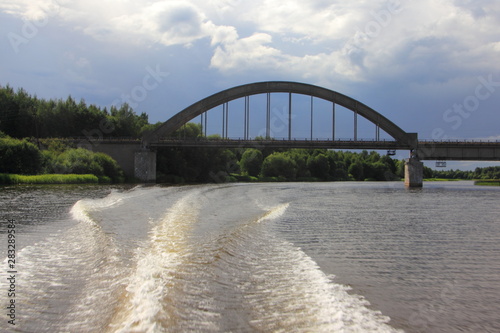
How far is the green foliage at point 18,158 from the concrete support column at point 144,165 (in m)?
24.6

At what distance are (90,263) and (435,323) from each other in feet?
22.2

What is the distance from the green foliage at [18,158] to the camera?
45812mm

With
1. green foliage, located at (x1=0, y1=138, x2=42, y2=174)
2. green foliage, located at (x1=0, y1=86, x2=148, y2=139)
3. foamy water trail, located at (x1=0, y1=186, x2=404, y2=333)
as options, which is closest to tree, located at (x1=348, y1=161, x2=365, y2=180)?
green foliage, located at (x1=0, y1=86, x2=148, y2=139)

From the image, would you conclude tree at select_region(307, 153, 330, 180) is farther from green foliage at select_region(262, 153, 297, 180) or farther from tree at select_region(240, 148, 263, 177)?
tree at select_region(240, 148, 263, 177)

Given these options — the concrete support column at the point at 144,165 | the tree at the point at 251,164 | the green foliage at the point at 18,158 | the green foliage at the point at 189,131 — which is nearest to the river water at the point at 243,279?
the green foliage at the point at 18,158

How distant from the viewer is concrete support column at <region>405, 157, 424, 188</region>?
72919 mm

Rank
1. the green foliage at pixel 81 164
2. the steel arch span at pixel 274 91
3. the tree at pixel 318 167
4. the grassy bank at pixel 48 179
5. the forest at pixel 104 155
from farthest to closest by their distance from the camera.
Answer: the tree at pixel 318 167, the steel arch span at pixel 274 91, the forest at pixel 104 155, the green foliage at pixel 81 164, the grassy bank at pixel 48 179

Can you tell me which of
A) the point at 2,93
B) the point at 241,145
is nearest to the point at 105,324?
the point at 241,145

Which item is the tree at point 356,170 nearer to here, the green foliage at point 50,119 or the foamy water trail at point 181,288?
the green foliage at point 50,119

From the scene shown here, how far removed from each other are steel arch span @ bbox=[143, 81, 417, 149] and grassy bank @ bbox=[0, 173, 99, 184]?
3383 centimetres

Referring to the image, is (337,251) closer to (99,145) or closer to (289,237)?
(289,237)

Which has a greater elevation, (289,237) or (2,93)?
(2,93)

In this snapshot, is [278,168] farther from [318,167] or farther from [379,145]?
[379,145]

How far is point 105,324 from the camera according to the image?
5.46 meters
